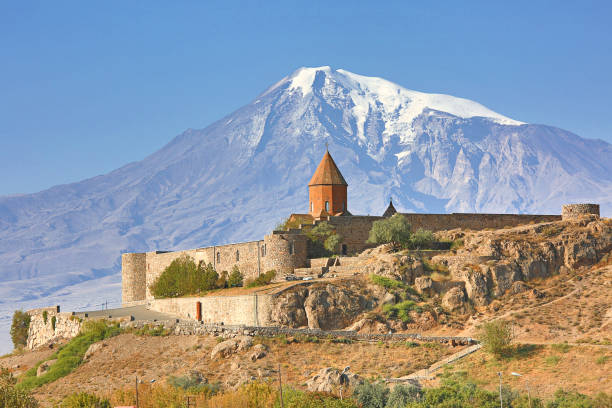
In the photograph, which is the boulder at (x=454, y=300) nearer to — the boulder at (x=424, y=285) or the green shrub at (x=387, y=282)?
the boulder at (x=424, y=285)

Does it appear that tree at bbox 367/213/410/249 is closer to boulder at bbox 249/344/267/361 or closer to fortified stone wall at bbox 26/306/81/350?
boulder at bbox 249/344/267/361

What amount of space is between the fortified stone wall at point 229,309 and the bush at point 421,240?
15.0 metres

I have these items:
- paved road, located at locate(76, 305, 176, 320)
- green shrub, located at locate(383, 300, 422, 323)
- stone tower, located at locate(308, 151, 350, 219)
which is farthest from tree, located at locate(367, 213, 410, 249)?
paved road, located at locate(76, 305, 176, 320)

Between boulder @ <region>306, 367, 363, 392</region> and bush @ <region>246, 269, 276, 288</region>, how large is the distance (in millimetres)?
19652

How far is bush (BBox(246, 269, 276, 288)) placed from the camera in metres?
67.0

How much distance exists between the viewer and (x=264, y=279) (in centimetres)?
6725

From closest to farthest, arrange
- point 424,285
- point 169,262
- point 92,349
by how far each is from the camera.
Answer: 1. point 424,285
2. point 92,349
3. point 169,262

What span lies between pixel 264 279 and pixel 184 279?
39.0 feet

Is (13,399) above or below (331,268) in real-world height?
below

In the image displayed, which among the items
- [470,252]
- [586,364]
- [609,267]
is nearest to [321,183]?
[470,252]

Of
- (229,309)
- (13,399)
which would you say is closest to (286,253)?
(229,309)

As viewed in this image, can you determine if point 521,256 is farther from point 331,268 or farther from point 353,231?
point 353,231

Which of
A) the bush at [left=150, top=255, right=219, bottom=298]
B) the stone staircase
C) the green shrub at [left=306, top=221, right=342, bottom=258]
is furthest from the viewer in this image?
the bush at [left=150, top=255, right=219, bottom=298]

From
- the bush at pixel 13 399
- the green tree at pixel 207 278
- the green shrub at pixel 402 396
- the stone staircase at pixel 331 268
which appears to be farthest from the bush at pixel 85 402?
the green tree at pixel 207 278
